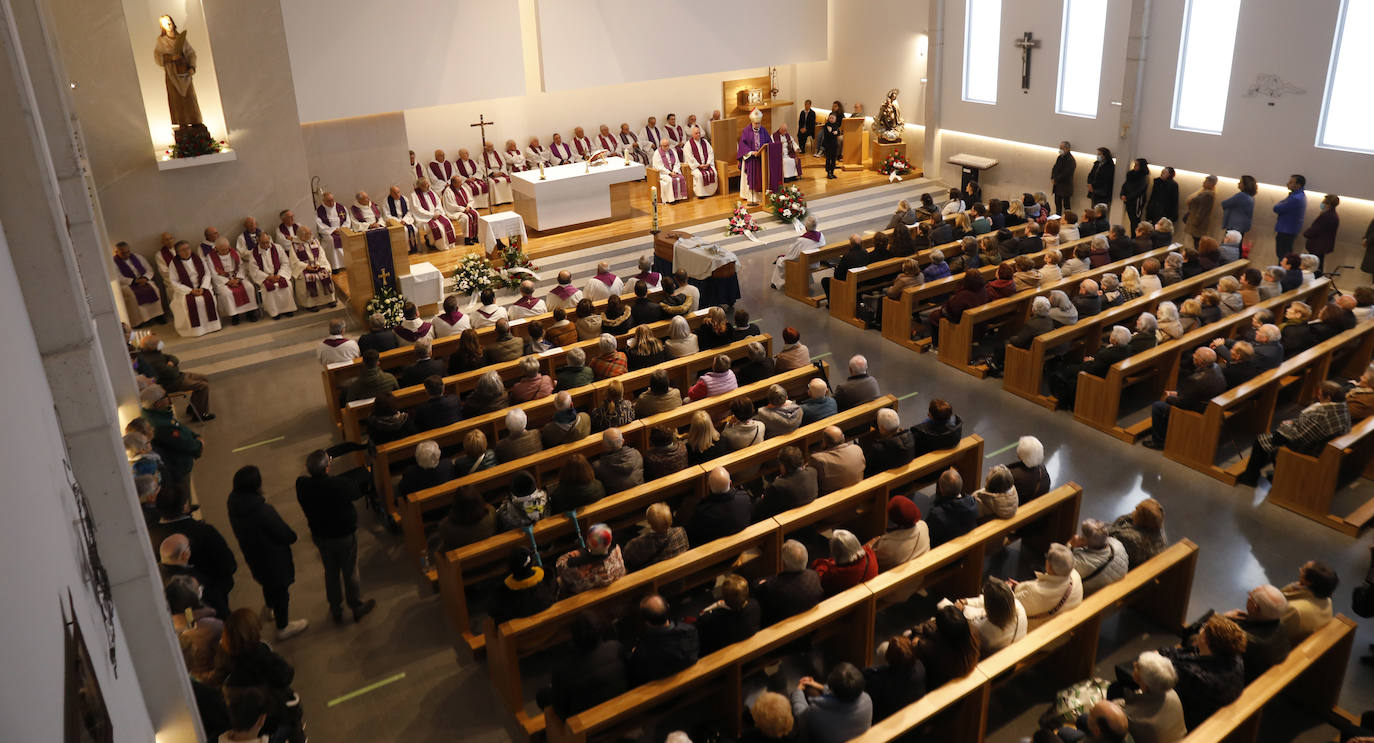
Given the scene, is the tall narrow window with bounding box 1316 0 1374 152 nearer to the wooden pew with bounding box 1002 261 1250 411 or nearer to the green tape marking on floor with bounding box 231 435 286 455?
the wooden pew with bounding box 1002 261 1250 411

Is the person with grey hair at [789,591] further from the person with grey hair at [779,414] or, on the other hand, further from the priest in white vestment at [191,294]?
the priest in white vestment at [191,294]

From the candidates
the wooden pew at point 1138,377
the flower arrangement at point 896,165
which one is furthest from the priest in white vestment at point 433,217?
the wooden pew at point 1138,377

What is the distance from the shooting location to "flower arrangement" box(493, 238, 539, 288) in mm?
11195

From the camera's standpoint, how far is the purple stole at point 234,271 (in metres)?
11.5

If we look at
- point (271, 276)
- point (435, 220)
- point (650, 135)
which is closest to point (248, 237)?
point (271, 276)

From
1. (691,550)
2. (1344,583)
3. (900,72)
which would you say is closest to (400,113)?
(900,72)

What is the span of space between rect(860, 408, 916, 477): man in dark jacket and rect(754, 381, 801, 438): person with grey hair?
0.65 m

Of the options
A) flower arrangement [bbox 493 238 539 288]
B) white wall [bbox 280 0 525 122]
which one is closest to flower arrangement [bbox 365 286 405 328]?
flower arrangement [bbox 493 238 539 288]

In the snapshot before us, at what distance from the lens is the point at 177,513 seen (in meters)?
5.47

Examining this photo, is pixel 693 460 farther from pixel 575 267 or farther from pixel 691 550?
pixel 575 267

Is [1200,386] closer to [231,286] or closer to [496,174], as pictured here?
[231,286]

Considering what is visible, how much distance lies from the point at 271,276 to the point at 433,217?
111 inches

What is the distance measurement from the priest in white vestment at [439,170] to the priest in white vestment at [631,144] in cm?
318

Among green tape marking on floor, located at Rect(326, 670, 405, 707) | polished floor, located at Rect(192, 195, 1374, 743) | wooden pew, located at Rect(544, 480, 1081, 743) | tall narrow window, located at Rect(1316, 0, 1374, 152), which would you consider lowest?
green tape marking on floor, located at Rect(326, 670, 405, 707)
